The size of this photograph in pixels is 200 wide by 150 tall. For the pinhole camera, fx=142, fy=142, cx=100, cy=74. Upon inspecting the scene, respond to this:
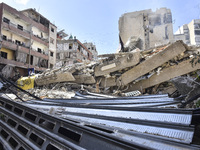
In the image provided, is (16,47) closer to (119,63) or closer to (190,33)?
(119,63)

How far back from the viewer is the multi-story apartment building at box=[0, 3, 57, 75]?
66.5 feet

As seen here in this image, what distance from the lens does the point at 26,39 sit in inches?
926

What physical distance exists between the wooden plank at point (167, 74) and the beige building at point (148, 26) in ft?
47.9

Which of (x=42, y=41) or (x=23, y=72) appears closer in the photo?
→ (x=23, y=72)

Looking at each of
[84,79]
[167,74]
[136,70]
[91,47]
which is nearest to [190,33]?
[91,47]

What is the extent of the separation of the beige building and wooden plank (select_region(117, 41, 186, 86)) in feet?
47.7

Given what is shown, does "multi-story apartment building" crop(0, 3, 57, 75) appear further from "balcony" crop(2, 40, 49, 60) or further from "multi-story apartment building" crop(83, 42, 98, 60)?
"multi-story apartment building" crop(83, 42, 98, 60)

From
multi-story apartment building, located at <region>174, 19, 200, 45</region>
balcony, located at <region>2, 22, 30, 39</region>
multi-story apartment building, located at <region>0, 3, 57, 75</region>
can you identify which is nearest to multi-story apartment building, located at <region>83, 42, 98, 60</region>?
multi-story apartment building, located at <region>0, 3, 57, 75</region>

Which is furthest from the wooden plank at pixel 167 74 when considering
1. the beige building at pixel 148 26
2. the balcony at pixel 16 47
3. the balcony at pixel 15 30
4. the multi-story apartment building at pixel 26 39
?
the balcony at pixel 15 30

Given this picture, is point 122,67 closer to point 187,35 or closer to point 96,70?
point 96,70

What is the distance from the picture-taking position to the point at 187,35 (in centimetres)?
4078

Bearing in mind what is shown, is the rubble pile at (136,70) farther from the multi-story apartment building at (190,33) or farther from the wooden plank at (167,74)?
the multi-story apartment building at (190,33)

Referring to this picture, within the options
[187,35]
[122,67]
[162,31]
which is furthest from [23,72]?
[187,35]

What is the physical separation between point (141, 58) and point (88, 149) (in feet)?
19.6
